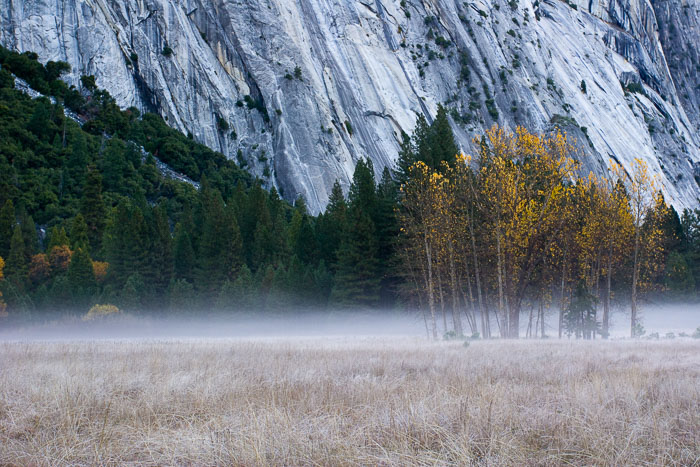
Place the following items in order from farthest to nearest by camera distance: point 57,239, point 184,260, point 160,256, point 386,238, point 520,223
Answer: point 57,239 → point 184,260 → point 160,256 → point 386,238 → point 520,223

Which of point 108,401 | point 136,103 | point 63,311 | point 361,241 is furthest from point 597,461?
point 136,103

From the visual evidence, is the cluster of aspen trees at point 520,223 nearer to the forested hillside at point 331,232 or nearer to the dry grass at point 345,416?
the forested hillside at point 331,232

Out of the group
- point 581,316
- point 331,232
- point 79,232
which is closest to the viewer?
point 581,316

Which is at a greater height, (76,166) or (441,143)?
(76,166)

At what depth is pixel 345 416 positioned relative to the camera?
5516 mm

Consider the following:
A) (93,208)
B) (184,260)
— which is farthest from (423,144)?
(93,208)

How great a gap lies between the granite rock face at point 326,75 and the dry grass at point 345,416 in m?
80.9

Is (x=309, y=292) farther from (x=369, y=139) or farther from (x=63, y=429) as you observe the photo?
(x=369, y=139)

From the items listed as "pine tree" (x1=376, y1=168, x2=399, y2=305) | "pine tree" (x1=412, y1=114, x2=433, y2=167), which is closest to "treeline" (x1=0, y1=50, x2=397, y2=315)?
"pine tree" (x1=376, y1=168, x2=399, y2=305)

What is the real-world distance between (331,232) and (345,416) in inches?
1752

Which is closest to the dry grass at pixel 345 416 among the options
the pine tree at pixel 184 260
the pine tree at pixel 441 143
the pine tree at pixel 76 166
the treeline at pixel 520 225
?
the treeline at pixel 520 225

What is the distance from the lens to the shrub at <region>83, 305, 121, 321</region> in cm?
4031

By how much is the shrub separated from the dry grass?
112 feet

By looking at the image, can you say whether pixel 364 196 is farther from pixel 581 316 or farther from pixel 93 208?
pixel 93 208
